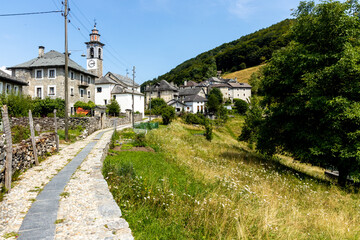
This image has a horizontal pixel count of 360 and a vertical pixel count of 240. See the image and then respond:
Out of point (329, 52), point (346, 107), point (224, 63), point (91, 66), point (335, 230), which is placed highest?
point (224, 63)

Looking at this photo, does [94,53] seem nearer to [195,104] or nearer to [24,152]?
[195,104]

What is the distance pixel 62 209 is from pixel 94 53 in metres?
59.2

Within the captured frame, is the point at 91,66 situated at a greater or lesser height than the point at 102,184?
greater

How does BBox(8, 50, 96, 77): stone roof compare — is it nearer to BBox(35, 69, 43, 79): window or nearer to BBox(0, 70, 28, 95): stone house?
BBox(35, 69, 43, 79): window

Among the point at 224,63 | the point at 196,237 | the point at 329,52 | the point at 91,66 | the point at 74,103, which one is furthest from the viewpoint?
the point at 224,63

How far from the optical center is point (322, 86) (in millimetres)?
12938

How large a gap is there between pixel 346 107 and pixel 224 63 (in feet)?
502

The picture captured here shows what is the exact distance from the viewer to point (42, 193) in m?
6.22

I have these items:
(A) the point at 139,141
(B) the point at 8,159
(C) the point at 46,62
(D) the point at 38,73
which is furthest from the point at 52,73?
(B) the point at 8,159

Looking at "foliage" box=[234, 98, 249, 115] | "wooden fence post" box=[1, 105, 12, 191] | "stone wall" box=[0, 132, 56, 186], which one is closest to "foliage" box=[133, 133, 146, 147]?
"stone wall" box=[0, 132, 56, 186]

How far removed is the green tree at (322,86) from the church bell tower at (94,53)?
169 ft

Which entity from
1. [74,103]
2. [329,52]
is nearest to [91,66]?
[74,103]

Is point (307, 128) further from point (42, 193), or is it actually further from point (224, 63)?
point (224, 63)

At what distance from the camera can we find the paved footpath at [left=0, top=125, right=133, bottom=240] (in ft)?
13.7
